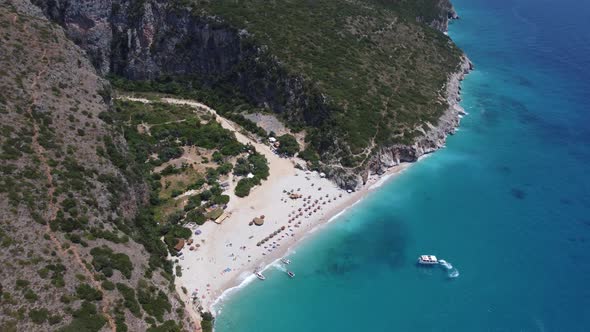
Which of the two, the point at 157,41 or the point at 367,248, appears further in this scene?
the point at 157,41

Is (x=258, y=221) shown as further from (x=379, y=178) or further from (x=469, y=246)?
(x=469, y=246)

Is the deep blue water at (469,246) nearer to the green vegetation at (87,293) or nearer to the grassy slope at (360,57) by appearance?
the grassy slope at (360,57)

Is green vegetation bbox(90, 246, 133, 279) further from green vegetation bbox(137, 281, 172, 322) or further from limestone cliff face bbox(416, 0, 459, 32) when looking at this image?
limestone cliff face bbox(416, 0, 459, 32)

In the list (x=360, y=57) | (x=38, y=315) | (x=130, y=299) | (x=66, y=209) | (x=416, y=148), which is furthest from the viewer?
(x=360, y=57)

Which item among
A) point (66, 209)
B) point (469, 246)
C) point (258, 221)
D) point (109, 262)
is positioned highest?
point (66, 209)

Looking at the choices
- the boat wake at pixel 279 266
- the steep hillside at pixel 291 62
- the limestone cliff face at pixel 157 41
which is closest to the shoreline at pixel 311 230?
the boat wake at pixel 279 266

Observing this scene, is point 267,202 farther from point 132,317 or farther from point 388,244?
point 132,317

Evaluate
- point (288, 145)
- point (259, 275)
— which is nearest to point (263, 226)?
point (259, 275)

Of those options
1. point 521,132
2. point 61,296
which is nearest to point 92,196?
point 61,296
